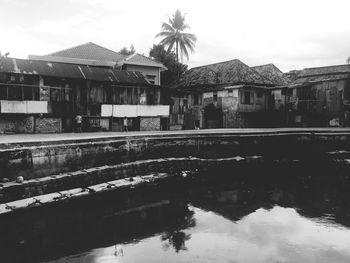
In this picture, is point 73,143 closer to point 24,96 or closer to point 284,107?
point 24,96

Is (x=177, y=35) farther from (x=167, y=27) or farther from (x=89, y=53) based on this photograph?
(x=89, y=53)

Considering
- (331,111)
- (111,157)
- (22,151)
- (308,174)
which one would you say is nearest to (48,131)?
(111,157)

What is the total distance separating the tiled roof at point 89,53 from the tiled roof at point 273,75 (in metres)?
17.1

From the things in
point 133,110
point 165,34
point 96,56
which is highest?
point 165,34

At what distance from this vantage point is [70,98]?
Answer: 70.2 ft

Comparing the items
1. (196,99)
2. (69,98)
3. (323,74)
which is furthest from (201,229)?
(323,74)

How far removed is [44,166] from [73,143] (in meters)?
1.67

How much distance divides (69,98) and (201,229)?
14.8 m

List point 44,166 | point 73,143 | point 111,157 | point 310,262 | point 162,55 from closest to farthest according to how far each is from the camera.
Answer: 1. point 310,262
2. point 44,166
3. point 73,143
4. point 111,157
5. point 162,55

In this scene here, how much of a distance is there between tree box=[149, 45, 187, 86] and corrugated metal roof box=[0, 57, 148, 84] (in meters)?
14.4

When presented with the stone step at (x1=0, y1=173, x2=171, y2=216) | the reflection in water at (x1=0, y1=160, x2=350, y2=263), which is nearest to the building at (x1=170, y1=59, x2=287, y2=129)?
the stone step at (x1=0, y1=173, x2=171, y2=216)

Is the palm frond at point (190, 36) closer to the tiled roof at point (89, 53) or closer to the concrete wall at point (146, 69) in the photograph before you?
the concrete wall at point (146, 69)

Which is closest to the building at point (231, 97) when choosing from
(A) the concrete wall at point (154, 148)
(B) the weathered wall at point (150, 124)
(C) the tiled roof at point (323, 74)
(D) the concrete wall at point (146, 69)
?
(C) the tiled roof at point (323, 74)

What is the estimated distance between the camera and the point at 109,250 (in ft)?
28.2
